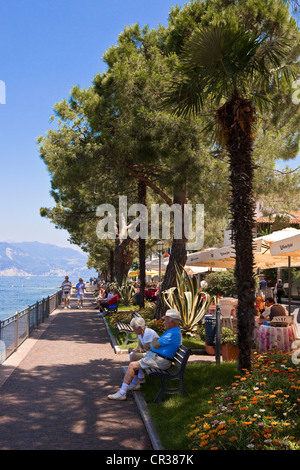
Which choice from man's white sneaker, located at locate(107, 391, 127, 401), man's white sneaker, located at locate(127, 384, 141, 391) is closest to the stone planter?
man's white sneaker, located at locate(127, 384, 141, 391)

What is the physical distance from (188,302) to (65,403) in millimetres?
6925

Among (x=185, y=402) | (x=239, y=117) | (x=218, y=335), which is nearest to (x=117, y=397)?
(x=185, y=402)

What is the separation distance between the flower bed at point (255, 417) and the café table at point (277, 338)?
2443 millimetres

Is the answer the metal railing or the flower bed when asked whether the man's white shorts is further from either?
the metal railing

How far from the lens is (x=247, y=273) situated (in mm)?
7234

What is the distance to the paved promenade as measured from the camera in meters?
5.51

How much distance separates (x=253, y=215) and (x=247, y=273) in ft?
3.01

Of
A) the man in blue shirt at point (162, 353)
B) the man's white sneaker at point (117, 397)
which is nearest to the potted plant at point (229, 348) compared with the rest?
the man in blue shirt at point (162, 353)

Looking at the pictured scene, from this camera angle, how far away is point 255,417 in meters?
4.80

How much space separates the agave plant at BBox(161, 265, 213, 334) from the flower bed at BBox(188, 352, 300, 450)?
23.9 ft

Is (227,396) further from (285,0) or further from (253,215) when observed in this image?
(285,0)

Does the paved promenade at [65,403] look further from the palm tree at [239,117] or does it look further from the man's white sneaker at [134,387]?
the palm tree at [239,117]

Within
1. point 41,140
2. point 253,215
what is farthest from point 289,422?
point 41,140

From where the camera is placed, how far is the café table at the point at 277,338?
8711 millimetres
